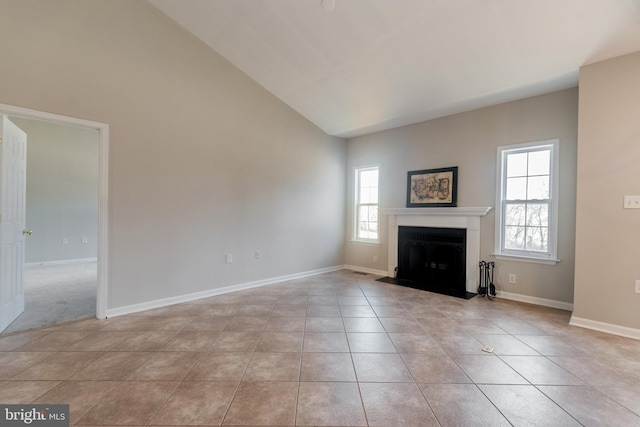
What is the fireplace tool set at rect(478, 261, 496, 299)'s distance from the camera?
3.94 m

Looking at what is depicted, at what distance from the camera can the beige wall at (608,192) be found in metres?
2.67

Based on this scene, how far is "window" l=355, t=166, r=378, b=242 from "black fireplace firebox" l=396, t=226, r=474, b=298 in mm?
687

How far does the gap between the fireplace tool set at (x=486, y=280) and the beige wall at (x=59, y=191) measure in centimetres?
813

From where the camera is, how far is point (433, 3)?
8.79 feet

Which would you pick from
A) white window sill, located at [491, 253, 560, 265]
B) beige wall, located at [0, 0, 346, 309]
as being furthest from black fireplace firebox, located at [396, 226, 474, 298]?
beige wall, located at [0, 0, 346, 309]

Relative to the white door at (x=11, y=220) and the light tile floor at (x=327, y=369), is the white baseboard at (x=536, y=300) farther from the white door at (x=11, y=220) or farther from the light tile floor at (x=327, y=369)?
the white door at (x=11, y=220)

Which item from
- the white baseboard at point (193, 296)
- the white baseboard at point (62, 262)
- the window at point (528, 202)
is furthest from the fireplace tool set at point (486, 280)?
the white baseboard at point (62, 262)

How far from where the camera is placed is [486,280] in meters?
3.99

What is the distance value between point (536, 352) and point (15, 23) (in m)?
5.45

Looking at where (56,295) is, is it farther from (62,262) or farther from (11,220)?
(62,262)

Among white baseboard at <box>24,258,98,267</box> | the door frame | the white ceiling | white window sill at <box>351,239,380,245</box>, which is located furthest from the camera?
white baseboard at <box>24,258,98,267</box>

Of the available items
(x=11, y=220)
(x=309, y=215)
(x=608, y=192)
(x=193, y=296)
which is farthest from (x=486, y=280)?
(x=11, y=220)

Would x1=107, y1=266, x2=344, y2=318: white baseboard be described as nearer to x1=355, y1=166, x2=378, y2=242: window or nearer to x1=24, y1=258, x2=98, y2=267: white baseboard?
x1=355, y1=166, x2=378, y2=242: window

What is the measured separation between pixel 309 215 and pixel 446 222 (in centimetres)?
233
